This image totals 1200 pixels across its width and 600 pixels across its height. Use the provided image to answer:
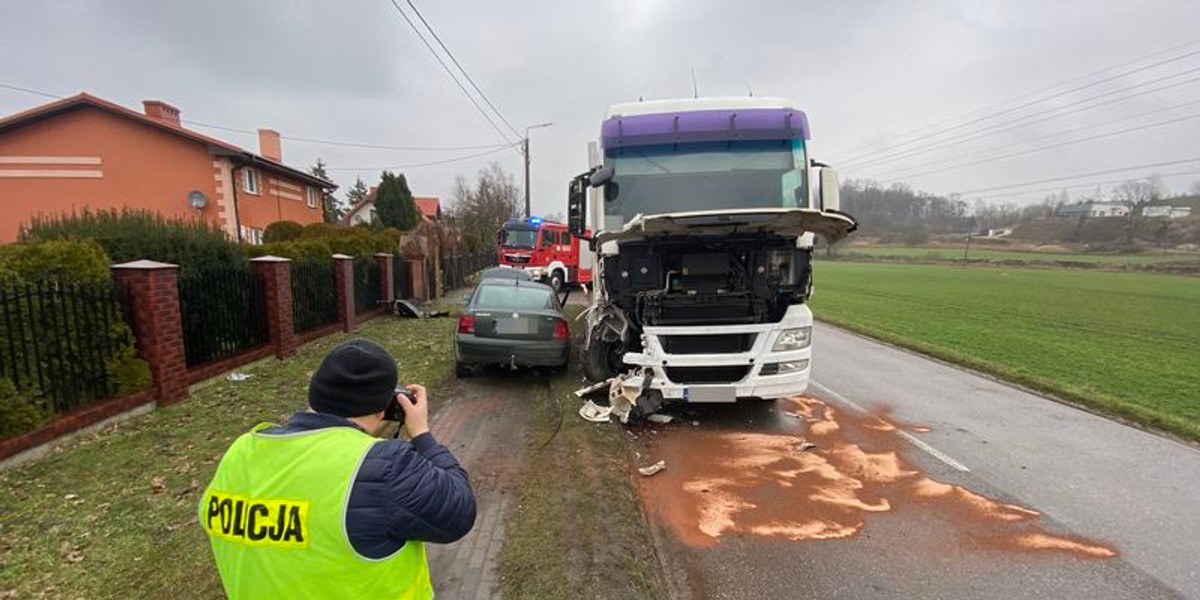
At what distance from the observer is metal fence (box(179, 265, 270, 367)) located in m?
6.70

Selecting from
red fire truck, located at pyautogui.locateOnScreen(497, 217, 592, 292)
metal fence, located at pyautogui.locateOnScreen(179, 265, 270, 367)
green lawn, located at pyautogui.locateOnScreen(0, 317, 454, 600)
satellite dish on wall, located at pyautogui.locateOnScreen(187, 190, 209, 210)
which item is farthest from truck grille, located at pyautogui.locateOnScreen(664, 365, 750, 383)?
satellite dish on wall, located at pyautogui.locateOnScreen(187, 190, 209, 210)

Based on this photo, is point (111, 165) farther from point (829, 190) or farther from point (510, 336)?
point (829, 190)

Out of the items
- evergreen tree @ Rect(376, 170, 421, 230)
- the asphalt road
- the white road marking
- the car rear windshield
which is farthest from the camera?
evergreen tree @ Rect(376, 170, 421, 230)

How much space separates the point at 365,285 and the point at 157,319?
24.1ft

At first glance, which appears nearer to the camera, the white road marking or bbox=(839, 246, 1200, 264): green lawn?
the white road marking

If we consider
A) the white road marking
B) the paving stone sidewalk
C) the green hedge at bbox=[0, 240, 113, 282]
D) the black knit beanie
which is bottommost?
the white road marking

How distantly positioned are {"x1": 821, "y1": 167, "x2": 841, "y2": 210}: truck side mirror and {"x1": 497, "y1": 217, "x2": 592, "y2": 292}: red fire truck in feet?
54.1

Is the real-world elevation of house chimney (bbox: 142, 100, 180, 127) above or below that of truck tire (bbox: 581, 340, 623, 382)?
above

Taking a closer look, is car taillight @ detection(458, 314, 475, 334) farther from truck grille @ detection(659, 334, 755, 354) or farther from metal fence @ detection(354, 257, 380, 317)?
metal fence @ detection(354, 257, 380, 317)

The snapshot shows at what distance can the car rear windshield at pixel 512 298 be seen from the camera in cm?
772

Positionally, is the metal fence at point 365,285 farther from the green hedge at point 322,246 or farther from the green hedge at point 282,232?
the green hedge at point 282,232

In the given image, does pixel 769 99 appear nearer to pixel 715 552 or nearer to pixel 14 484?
pixel 715 552

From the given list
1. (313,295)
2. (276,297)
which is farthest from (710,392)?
(313,295)

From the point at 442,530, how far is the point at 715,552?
250 centimetres
